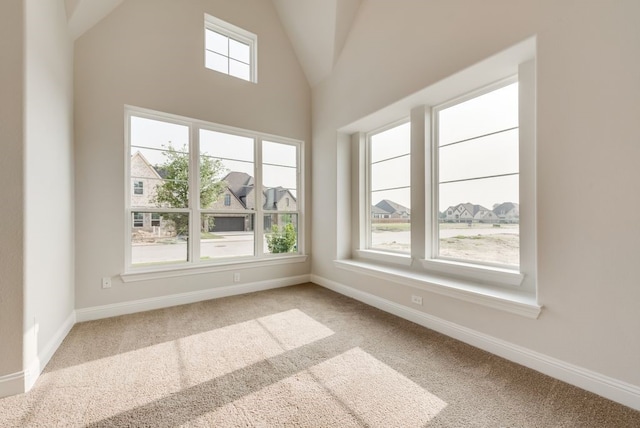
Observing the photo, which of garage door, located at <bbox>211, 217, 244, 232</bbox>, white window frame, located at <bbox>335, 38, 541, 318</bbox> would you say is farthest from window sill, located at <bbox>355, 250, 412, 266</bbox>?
garage door, located at <bbox>211, 217, 244, 232</bbox>

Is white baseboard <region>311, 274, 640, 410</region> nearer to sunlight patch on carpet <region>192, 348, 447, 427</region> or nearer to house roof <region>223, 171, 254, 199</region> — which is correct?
sunlight patch on carpet <region>192, 348, 447, 427</region>

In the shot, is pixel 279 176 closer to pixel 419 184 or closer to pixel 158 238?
pixel 158 238

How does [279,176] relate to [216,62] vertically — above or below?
below

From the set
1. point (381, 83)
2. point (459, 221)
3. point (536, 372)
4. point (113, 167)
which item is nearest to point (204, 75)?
point (113, 167)

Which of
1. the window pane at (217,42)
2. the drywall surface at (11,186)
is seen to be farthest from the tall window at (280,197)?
the drywall surface at (11,186)

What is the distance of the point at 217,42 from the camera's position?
147 inches

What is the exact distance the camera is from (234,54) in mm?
3881

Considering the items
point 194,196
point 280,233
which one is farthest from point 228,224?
point 280,233

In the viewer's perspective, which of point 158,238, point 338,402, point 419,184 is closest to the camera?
point 338,402

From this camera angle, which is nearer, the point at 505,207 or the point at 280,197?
the point at 505,207

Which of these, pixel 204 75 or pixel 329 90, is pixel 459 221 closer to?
pixel 329 90

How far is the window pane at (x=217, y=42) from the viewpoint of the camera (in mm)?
3676

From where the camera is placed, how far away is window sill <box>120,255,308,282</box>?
3072 millimetres

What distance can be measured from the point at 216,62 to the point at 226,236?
7.72 feet
